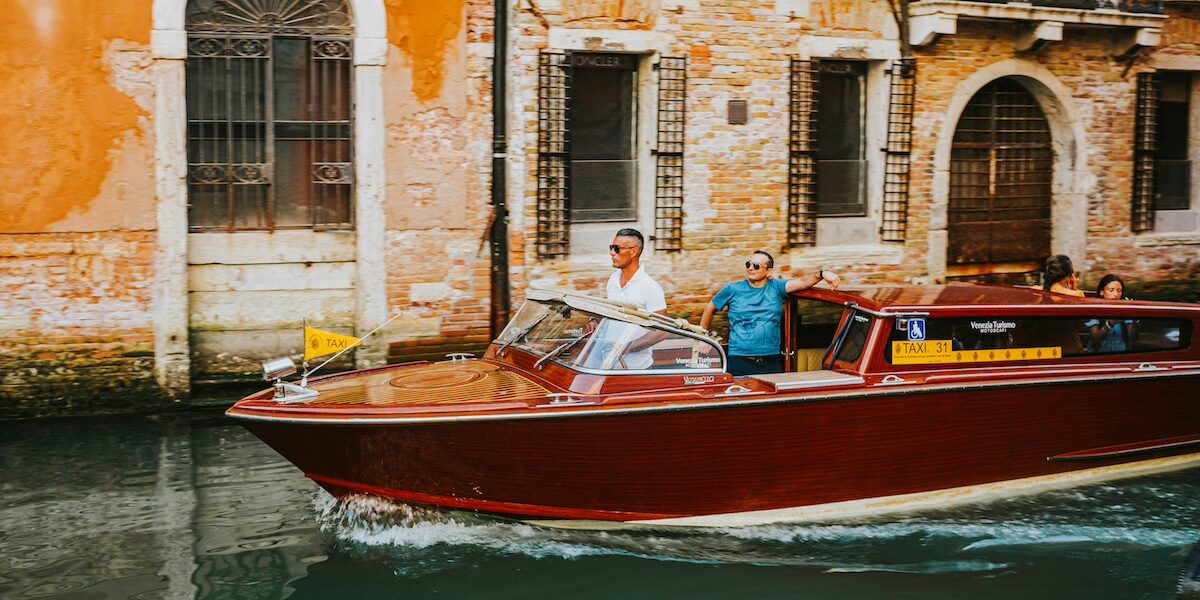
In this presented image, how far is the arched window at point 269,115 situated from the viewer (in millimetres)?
8484

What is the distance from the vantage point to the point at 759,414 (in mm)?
6008

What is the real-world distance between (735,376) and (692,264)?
317 centimetres

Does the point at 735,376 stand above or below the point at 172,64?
below

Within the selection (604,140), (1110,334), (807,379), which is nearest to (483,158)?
(604,140)

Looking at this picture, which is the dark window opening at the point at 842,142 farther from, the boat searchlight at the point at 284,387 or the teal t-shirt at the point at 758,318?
the boat searchlight at the point at 284,387

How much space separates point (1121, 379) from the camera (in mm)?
6711

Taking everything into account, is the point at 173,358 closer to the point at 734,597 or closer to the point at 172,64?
the point at 172,64

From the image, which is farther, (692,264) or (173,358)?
(692,264)

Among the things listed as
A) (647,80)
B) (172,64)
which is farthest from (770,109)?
(172,64)

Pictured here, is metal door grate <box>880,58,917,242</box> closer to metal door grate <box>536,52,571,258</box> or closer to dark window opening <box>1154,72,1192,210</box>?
metal door grate <box>536,52,571,258</box>

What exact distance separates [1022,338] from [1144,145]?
19.0 ft

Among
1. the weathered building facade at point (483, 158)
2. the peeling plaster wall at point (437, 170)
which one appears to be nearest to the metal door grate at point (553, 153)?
the weathered building facade at point (483, 158)

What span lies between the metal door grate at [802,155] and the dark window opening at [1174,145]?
3.96 m

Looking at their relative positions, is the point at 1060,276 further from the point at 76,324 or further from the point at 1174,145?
the point at 76,324
